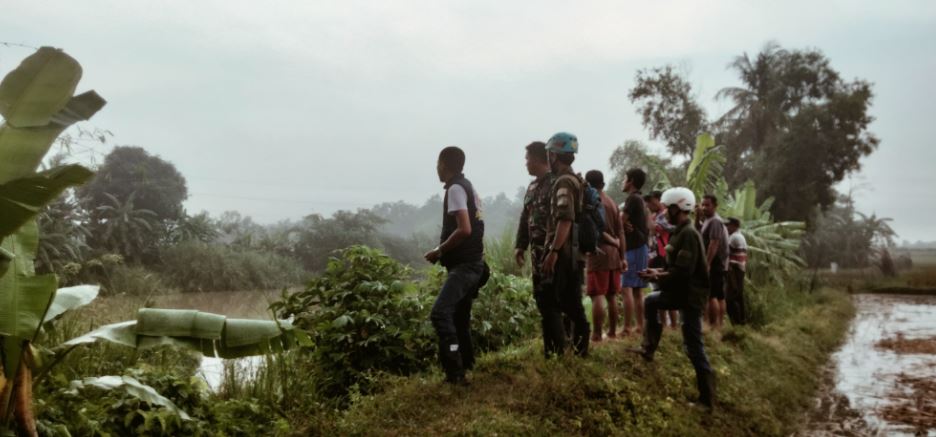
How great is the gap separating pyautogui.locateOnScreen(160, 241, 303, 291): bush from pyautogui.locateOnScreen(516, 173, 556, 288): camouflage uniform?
19.4 meters

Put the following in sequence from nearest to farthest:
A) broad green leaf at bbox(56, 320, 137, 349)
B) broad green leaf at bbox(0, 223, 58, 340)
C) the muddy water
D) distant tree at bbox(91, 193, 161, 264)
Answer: broad green leaf at bbox(0, 223, 58, 340), broad green leaf at bbox(56, 320, 137, 349), the muddy water, distant tree at bbox(91, 193, 161, 264)

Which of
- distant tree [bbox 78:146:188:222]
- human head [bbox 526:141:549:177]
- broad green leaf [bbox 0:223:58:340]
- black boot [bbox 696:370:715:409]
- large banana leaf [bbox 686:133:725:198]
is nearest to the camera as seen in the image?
A: broad green leaf [bbox 0:223:58:340]

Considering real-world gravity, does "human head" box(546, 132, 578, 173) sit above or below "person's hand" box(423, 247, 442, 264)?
above

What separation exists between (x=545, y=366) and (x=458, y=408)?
1.00m

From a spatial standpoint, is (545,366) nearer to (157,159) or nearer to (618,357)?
(618,357)

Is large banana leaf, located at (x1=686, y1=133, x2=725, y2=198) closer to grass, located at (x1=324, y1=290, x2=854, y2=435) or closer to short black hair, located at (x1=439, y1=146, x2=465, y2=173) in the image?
grass, located at (x1=324, y1=290, x2=854, y2=435)

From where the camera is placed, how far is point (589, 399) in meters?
5.22

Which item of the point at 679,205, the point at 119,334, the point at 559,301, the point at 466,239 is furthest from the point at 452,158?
the point at 119,334

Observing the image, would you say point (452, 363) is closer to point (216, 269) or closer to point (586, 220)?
point (586, 220)

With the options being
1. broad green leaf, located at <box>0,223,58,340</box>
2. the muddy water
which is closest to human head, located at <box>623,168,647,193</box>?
the muddy water

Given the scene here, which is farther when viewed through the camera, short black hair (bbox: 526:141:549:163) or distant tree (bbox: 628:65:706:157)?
distant tree (bbox: 628:65:706:157)

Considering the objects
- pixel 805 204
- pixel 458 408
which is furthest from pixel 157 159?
pixel 458 408

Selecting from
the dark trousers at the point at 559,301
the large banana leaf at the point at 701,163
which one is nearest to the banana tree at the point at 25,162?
the dark trousers at the point at 559,301

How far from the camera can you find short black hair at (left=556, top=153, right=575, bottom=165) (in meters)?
5.41
